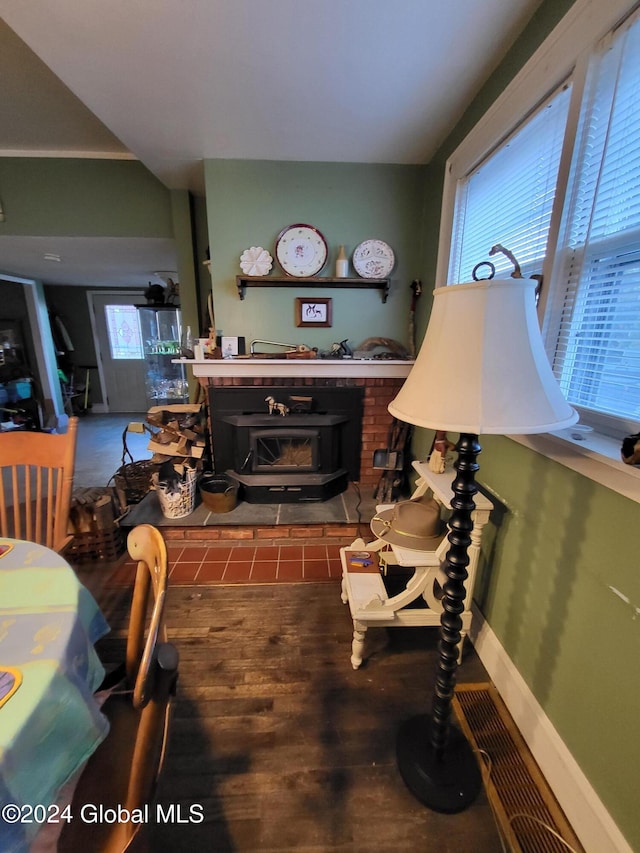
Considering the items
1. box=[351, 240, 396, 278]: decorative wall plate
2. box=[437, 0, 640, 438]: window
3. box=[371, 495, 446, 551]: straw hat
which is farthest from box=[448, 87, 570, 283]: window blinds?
box=[371, 495, 446, 551]: straw hat

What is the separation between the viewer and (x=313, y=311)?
2377 mm

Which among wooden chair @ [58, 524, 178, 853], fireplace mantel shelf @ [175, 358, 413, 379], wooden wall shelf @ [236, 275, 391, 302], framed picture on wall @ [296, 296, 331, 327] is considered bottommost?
wooden chair @ [58, 524, 178, 853]

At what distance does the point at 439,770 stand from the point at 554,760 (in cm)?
34

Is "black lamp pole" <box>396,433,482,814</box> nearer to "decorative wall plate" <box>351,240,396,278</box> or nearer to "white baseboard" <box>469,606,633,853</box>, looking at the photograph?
"white baseboard" <box>469,606,633,853</box>

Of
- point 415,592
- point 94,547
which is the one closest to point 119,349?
point 94,547

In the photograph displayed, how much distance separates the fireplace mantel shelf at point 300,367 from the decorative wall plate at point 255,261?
595 mm

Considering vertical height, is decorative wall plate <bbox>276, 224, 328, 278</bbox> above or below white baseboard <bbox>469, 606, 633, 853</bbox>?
above

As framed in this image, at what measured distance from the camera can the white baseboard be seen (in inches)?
34.2

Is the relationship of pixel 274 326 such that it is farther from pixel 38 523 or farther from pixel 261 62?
pixel 38 523

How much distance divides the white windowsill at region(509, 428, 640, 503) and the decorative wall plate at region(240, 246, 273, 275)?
192 cm

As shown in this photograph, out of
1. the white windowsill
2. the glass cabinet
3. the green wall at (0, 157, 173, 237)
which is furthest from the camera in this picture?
the glass cabinet

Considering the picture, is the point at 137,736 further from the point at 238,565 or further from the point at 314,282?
the point at 314,282

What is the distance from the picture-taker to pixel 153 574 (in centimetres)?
77

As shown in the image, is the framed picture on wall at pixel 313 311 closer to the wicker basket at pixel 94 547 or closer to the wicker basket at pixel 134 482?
the wicker basket at pixel 134 482
